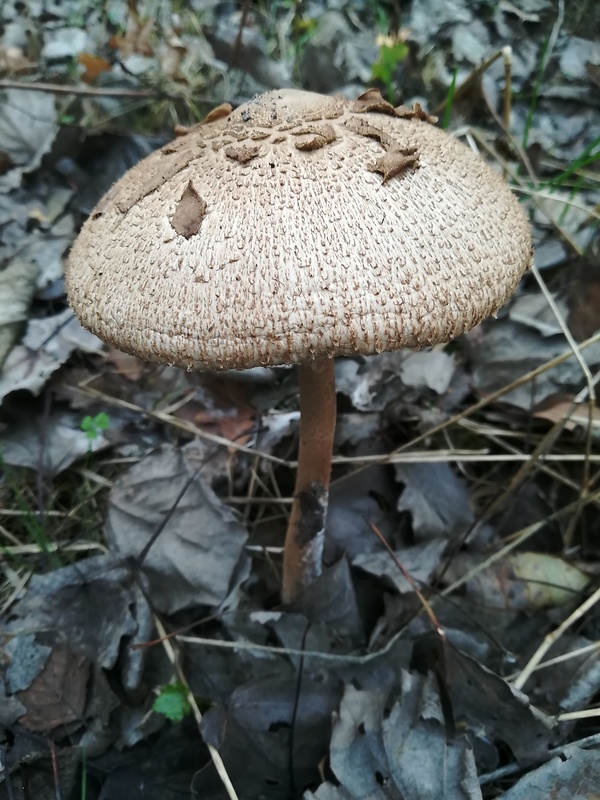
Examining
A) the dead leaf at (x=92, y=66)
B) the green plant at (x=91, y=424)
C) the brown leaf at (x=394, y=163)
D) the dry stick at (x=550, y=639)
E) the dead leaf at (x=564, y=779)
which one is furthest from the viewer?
the dead leaf at (x=92, y=66)

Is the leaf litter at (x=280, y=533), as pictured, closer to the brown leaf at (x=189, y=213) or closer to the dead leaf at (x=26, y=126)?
the dead leaf at (x=26, y=126)

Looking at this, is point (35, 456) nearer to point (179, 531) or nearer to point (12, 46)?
point (179, 531)

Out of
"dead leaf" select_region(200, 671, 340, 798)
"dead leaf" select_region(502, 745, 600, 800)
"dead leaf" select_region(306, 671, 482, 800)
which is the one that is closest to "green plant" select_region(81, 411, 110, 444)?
"dead leaf" select_region(200, 671, 340, 798)

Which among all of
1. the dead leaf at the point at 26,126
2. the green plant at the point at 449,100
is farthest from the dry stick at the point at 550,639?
the dead leaf at the point at 26,126

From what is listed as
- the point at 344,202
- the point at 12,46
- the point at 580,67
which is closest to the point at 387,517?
the point at 344,202

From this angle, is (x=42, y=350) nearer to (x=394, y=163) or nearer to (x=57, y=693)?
(x=57, y=693)

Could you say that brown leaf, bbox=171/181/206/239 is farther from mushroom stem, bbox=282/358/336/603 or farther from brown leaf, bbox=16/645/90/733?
brown leaf, bbox=16/645/90/733
